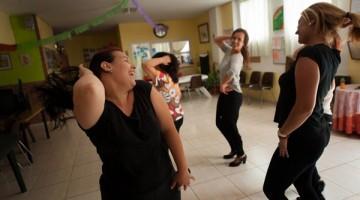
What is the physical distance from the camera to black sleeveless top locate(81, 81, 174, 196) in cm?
94

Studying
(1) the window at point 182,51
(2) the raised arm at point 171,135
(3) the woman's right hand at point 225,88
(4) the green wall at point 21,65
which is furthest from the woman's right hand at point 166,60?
(1) the window at point 182,51

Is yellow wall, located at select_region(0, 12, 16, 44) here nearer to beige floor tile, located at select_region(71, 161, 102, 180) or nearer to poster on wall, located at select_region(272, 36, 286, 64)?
beige floor tile, located at select_region(71, 161, 102, 180)

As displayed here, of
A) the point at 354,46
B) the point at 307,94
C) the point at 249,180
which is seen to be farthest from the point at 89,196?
the point at 354,46

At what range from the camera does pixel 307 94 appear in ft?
4.02

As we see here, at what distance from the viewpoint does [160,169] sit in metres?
1.07

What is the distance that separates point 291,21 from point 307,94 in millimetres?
4009

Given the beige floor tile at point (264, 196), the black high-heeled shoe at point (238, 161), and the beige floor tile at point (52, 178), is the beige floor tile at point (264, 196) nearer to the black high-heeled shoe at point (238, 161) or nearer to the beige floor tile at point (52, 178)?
the black high-heeled shoe at point (238, 161)

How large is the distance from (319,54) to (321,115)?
0.38 meters

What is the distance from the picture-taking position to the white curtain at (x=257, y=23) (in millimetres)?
5508

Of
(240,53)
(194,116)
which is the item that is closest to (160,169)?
(240,53)

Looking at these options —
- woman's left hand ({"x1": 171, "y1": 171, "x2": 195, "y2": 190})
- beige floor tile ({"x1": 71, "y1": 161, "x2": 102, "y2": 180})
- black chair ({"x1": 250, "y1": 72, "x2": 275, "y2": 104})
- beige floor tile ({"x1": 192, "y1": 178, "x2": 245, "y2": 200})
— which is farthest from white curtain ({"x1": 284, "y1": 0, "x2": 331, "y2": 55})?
woman's left hand ({"x1": 171, "y1": 171, "x2": 195, "y2": 190})

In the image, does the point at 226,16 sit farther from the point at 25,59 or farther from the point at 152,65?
the point at 152,65

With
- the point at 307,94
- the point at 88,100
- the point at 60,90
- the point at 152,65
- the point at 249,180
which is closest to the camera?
the point at 88,100

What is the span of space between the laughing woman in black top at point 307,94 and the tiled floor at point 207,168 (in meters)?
0.82
